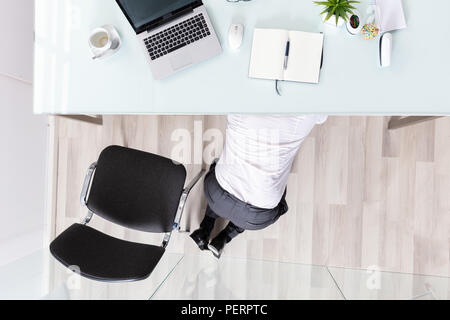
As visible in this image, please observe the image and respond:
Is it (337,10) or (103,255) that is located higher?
(337,10)

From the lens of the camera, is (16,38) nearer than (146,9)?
No

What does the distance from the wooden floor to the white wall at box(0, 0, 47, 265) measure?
758 millimetres

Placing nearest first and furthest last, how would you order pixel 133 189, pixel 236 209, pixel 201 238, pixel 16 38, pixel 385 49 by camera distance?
pixel 385 49 < pixel 236 209 < pixel 133 189 < pixel 16 38 < pixel 201 238

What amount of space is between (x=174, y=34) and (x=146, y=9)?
0.39ft

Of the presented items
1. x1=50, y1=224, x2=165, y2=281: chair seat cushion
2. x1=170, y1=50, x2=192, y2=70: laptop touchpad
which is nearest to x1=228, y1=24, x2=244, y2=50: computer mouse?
x1=170, y1=50, x2=192, y2=70: laptop touchpad

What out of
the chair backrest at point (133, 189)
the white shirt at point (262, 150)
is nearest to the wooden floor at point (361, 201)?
the chair backrest at point (133, 189)

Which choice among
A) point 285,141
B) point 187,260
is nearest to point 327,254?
point 187,260

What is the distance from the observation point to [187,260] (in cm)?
161

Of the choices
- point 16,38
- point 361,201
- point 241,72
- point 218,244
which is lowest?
point 218,244

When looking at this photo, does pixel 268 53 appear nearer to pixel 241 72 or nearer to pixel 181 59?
pixel 241 72

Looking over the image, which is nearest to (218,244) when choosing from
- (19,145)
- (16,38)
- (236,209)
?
(236,209)

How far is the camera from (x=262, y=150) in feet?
3.09

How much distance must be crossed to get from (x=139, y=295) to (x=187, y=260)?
1.06 feet

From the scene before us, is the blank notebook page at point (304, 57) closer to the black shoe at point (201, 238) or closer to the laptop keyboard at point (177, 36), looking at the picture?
the laptop keyboard at point (177, 36)
